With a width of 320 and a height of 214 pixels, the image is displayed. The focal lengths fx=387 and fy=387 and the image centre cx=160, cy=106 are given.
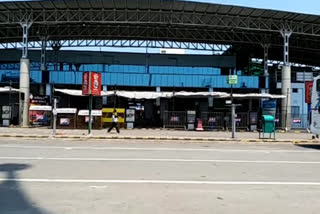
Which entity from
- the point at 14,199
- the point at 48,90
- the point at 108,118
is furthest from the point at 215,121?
the point at 14,199

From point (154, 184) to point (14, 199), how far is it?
2.95 meters

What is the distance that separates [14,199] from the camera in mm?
6805

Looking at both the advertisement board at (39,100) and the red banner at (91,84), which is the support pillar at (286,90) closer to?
the red banner at (91,84)

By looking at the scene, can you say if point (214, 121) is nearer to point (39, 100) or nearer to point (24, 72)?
point (39, 100)

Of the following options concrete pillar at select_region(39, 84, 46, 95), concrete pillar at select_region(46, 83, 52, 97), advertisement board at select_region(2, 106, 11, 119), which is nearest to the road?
advertisement board at select_region(2, 106, 11, 119)

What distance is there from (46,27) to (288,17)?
80.6 ft

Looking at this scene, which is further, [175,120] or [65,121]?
[175,120]

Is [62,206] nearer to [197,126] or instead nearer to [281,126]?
[197,126]

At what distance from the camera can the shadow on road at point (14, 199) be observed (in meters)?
6.08

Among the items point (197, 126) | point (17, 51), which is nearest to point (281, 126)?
point (197, 126)

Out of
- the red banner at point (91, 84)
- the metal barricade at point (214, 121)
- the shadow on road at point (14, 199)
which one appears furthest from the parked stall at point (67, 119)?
the shadow on road at point (14, 199)

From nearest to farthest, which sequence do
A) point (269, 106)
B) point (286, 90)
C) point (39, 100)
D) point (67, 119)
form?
point (67, 119) < point (286, 90) < point (39, 100) < point (269, 106)

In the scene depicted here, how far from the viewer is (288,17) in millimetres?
37094

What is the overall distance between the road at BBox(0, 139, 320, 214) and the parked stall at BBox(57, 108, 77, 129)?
57.8ft
